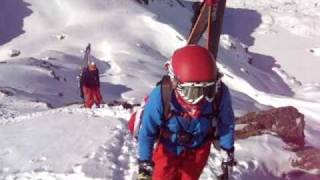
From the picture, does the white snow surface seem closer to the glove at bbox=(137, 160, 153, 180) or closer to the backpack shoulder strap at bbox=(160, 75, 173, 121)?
the glove at bbox=(137, 160, 153, 180)

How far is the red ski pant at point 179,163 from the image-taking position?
625 centimetres

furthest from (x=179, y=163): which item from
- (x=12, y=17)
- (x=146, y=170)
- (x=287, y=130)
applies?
(x=12, y=17)

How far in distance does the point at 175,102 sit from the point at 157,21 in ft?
136

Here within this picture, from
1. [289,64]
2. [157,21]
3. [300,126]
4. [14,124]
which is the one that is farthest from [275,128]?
[289,64]

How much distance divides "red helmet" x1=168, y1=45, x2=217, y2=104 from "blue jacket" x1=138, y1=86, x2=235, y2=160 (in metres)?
0.25

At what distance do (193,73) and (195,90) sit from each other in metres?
0.16

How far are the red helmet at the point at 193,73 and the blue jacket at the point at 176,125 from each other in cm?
25

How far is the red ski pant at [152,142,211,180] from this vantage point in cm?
625

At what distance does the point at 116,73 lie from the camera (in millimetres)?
34250

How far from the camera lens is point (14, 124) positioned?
13.1 metres

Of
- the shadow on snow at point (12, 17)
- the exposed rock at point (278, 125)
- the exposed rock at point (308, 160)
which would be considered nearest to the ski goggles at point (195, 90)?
the exposed rock at point (308, 160)

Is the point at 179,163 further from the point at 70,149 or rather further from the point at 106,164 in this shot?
the point at 70,149

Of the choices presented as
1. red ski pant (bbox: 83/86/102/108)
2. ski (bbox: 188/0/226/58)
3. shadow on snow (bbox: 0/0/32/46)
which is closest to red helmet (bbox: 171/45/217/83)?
ski (bbox: 188/0/226/58)

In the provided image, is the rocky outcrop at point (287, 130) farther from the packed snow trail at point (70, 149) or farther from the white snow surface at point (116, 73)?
the packed snow trail at point (70, 149)
